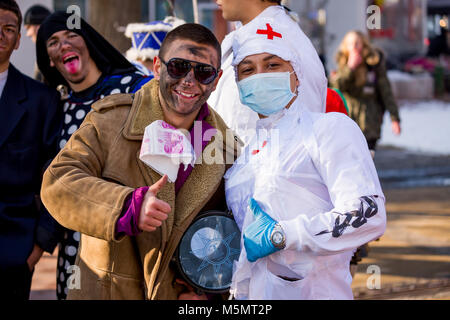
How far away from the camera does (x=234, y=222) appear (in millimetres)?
2883

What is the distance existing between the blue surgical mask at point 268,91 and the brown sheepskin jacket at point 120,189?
26 cm

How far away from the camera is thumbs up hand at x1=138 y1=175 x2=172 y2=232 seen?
255 centimetres

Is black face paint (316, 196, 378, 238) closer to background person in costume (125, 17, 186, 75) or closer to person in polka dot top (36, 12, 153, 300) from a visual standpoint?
person in polka dot top (36, 12, 153, 300)

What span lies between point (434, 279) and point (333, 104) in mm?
2968

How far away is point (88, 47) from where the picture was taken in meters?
4.05

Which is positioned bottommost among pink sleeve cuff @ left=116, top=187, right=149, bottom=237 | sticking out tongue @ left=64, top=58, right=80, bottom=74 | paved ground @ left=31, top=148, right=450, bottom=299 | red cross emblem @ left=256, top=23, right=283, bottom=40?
paved ground @ left=31, top=148, right=450, bottom=299

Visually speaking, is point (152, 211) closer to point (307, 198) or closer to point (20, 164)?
point (307, 198)

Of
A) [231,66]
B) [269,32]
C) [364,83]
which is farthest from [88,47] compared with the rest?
[364,83]

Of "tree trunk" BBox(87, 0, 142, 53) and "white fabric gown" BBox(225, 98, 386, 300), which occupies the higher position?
"tree trunk" BBox(87, 0, 142, 53)

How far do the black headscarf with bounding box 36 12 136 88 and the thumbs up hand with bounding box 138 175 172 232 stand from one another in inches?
64.2

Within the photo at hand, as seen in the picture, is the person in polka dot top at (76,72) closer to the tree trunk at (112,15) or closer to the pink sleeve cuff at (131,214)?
Answer: the pink sleeve cuff at (131,214)

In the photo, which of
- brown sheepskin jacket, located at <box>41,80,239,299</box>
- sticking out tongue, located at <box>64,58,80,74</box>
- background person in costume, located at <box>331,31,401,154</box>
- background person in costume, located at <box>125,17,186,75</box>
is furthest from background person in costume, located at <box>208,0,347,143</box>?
background person in costume, located at <box>331,31,401,154</box>

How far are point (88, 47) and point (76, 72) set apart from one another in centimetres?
18
